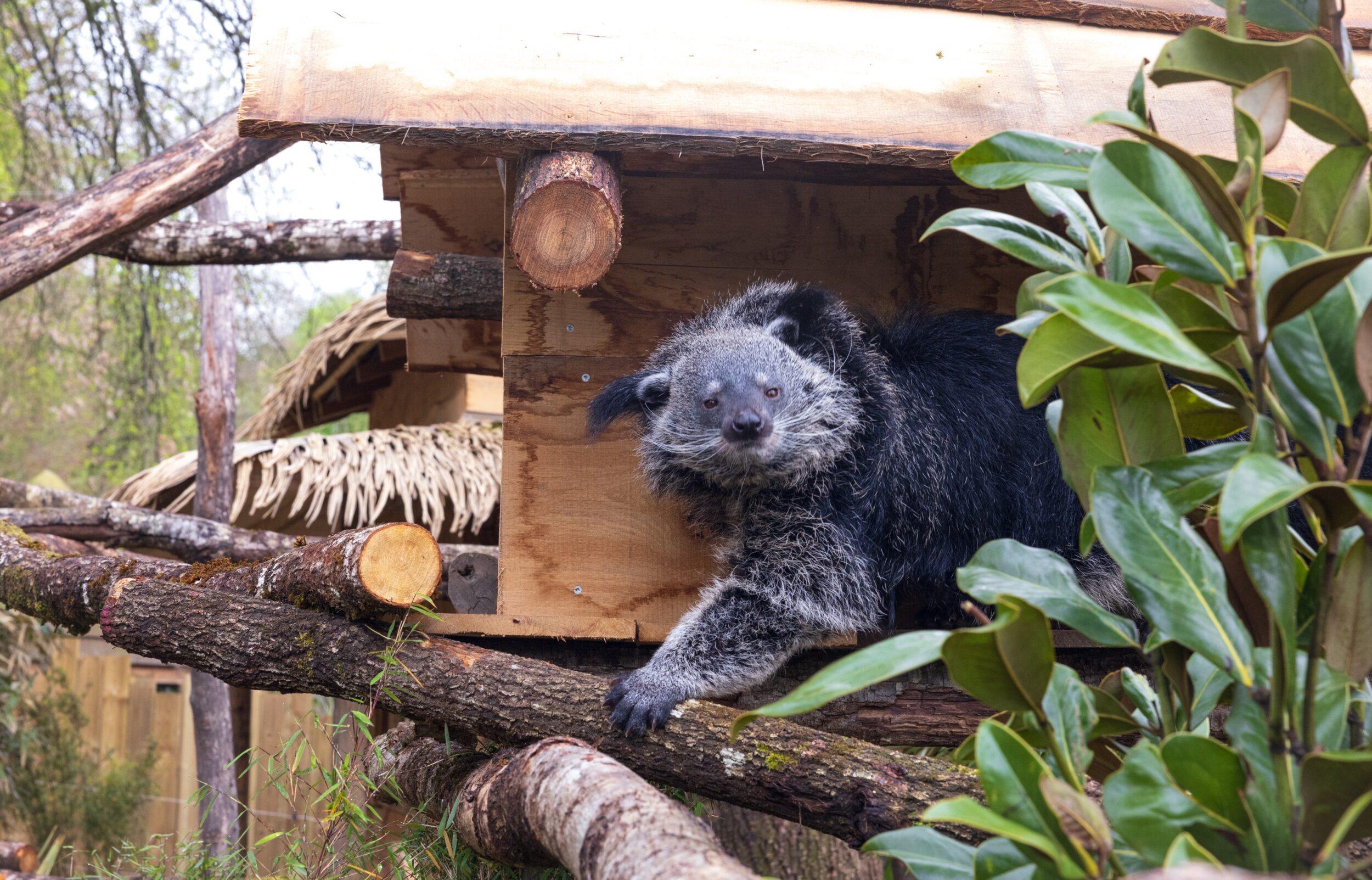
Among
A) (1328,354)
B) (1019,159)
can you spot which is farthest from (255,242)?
(1328,354)

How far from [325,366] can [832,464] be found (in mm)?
4737

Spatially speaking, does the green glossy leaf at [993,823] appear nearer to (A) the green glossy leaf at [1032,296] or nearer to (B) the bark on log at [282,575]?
(A) the green glossy leaf at [1032,296]

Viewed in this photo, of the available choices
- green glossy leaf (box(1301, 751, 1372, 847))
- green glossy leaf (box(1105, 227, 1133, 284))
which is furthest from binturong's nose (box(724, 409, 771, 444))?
green glossy leaf (box(1301, 751, 1372, 847))

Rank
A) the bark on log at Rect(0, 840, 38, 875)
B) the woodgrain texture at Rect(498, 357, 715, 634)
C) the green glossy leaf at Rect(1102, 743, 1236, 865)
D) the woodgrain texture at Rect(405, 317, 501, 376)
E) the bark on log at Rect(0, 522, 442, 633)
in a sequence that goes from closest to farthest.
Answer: the green glossy leaf at Rect(1102, 743, 1236, 865), the bark on log at Rect(0, 522, 442, 633), the woodgrain texture at Rect(498, 357, 715, 634), the bark on log at Rect(0, 840, 38, 875), the woodgrain texture at Rect(405, 317, 501, 376)

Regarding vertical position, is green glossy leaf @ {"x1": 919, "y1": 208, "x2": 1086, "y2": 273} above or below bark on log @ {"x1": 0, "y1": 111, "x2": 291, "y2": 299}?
below

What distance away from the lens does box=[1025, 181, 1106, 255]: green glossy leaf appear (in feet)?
5.90

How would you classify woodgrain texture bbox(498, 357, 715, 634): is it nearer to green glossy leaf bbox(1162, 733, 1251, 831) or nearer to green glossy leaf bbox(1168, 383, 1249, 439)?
green glossy leaf bbox(1168, 383, 1249, 439)

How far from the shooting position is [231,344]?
22.1 feet

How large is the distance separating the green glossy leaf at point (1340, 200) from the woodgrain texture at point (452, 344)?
134 inches

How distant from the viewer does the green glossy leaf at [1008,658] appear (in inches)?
54.3

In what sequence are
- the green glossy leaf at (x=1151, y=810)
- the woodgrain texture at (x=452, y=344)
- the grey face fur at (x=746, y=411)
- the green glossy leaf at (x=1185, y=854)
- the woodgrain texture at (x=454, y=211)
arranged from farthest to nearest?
the woodgrain texture at (x=452, y=344)
the woodgrain texture at (x=454, y=211)
the grey face fur at (x=746, y=411)
the green glossy leaf at (x=1151, y=810)
the green glossy leaf at (x=1185, y=854)

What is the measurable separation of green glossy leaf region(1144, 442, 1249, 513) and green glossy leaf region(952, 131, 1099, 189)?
1.44ft

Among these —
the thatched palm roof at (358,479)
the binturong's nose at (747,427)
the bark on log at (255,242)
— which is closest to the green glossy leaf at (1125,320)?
the binturong's nose at (747,427)

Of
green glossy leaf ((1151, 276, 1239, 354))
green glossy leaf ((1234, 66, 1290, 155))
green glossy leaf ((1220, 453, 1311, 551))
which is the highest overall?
green glossy leaf ((1234, 66, 1290, 155))
